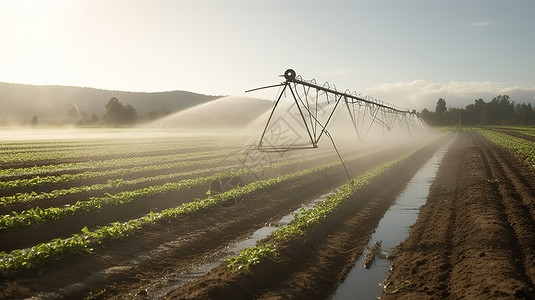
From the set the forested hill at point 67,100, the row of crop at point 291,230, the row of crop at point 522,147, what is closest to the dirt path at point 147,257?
the row of crop at point 291,230

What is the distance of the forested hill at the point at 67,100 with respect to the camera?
13712 centimetres

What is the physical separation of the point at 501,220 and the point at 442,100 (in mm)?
180434

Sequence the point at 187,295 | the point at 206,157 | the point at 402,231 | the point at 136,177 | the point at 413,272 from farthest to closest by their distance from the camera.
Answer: the point at 206,157 < the point at 136,177 < the point at 402,231 < the point at 413,272 < the point at 187,295

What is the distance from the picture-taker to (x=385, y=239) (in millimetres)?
11141

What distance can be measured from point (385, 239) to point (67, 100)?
167 meters

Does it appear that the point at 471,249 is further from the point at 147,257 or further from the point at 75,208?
the point at 75,208

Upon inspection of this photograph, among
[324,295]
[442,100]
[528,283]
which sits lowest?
[324,295]

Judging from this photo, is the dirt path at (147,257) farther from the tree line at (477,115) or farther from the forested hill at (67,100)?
the tree line at (477,115)

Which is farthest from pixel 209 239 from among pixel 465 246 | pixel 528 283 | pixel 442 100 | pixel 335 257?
pixel 442 100

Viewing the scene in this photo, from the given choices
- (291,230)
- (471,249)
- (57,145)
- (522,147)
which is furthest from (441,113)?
(291,230)

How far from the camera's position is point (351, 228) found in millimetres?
11938

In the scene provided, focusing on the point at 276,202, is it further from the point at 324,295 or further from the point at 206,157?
the point at 206,157

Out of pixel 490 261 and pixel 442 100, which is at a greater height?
pixel 442 100

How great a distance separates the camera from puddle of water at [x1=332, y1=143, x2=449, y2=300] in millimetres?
7758
